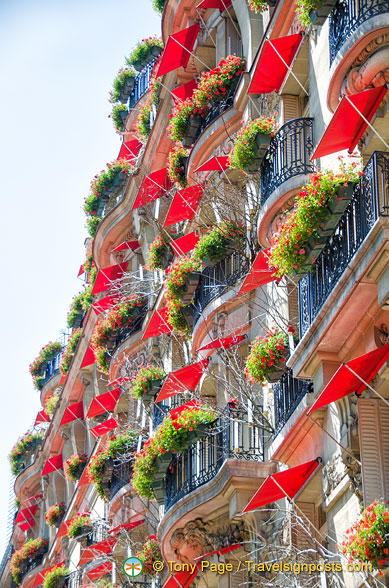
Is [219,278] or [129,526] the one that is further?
[129,526]

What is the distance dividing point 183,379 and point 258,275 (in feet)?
12.5

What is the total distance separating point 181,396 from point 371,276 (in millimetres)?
11293

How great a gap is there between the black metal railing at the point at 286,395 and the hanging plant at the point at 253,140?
425cm

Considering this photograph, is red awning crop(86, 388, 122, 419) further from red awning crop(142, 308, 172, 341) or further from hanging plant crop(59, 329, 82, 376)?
hanging plant crop(59, 329, 82, 376)

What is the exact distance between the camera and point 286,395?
58.3 ft

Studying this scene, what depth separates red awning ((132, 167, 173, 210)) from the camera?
2859 cm

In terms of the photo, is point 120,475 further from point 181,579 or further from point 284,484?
point 284,484

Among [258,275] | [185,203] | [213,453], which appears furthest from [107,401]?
[258,275]

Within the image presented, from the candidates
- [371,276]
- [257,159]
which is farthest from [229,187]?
[371,276]

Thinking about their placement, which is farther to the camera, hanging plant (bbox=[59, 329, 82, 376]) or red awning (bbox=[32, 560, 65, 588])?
hanging plant (bbox=[59, 329, 82, 376])

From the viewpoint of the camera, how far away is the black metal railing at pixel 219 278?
21.9 metres

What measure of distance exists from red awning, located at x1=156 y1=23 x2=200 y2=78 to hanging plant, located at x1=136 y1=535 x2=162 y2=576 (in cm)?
1032

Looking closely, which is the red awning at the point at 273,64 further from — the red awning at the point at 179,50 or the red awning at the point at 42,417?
the red awning at the point at 42,417

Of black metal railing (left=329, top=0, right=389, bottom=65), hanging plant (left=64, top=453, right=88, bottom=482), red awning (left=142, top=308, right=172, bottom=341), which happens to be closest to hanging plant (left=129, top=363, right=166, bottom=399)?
red awning (left=142, top=308, right=172, bottom=341)
